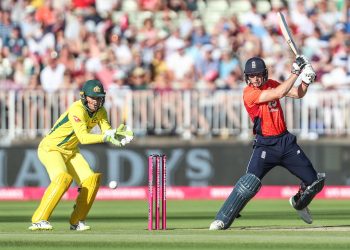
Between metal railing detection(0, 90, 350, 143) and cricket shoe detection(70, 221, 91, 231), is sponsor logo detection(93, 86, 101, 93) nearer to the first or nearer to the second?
cricket shoe detection(70, 221, 91, 231)

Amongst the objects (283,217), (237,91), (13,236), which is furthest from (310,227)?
(237,91)

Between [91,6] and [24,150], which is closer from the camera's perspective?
[24,150]

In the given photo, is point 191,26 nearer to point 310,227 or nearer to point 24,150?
point 24,150

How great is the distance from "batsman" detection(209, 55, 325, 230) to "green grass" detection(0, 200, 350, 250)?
0.30 m

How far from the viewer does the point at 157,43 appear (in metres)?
20.0

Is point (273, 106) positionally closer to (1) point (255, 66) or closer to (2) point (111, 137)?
(1) point (255, 66)

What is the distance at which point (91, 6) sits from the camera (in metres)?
20.9

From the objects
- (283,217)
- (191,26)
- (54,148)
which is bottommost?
(283,217)

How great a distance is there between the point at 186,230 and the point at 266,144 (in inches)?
44.8

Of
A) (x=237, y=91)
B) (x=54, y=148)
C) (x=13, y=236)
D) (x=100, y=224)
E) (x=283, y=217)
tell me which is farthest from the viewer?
(x=237, y=91)

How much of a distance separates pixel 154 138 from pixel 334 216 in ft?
18.5

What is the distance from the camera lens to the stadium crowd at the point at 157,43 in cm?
1947

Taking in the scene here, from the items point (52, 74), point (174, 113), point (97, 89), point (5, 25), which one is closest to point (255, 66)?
point (97, 89)

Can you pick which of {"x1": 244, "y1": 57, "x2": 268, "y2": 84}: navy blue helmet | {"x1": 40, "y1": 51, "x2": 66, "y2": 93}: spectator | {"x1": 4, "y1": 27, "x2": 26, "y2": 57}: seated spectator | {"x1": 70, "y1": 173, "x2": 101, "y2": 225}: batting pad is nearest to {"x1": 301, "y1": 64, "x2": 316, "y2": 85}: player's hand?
{"x1": 244, "y1": 57, "x2": 268, "y2": 84}: navy blue helmet
